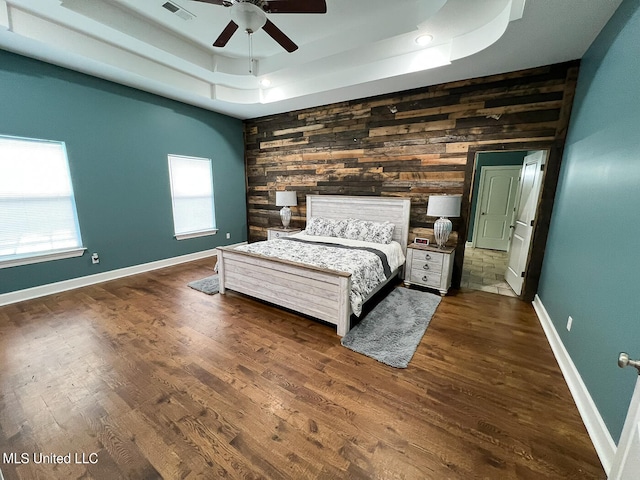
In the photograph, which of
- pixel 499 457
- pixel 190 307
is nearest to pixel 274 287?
pixel 190 307

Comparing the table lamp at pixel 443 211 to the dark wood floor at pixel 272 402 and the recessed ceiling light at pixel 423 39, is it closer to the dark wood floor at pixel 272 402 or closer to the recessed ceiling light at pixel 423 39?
the dark wood floor at pixel 272 402

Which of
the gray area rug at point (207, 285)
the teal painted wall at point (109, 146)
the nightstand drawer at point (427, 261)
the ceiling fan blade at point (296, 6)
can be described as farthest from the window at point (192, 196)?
the nightstand drawer at point (427, 261)

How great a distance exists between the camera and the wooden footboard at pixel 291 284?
2506mm

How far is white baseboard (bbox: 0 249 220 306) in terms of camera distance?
3129mm

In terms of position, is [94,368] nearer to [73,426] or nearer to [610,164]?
[73,426]

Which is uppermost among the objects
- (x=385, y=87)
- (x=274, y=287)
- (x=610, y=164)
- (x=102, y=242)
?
(x=385, y=87)

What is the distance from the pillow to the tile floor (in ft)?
6.53

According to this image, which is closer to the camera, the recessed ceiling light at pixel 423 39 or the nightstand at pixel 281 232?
the recessed ceiling light at pixel 423 39

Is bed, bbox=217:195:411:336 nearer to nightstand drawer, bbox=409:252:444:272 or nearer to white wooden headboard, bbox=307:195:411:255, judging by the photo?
white wooden headboard, bbox=307:195:411:255

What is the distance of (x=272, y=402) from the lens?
5.73 feet

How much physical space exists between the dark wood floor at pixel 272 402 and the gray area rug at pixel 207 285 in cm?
71

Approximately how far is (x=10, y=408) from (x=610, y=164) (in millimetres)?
4282

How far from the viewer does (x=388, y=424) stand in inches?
62.5

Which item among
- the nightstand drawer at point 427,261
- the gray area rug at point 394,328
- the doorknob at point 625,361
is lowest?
the gray area rug at point 394,328
